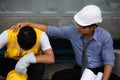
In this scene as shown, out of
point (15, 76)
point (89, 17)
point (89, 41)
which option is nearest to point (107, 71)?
point (89, 41)

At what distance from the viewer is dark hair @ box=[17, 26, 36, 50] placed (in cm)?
438

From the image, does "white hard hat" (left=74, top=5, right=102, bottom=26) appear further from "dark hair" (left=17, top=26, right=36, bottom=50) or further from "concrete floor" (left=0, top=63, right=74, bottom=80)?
"concrete floor" (left=0, top=63, right=74, bottom=80)

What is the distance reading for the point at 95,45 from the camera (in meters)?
4.67

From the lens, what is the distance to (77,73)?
15.5ft

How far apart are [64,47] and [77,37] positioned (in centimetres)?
96

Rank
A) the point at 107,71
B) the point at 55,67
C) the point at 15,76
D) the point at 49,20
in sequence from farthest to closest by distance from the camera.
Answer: the point at 55,67 → the point at 49,20 → the point at 107,71 → the point at 15,76

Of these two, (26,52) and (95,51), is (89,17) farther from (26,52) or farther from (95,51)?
(26,52)

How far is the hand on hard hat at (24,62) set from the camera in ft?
14.4

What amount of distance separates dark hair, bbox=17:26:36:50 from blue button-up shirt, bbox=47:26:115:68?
45 centimetres

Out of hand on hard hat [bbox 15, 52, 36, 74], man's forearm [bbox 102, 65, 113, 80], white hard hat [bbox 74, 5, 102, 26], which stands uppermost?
white hard hat [bbox 74, 5, 102, 26]

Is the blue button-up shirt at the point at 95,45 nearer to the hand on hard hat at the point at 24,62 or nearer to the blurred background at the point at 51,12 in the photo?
the hand on hard hat at the point at 24,62

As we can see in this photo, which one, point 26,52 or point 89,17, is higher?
point 89,17

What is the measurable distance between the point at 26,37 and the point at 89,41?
0.80m

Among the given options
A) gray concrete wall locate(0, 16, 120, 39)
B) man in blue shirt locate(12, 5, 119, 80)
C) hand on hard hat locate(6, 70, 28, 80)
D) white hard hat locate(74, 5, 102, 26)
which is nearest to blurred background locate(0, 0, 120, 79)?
gray concrete wall locate(0, 16, 120, 39)
